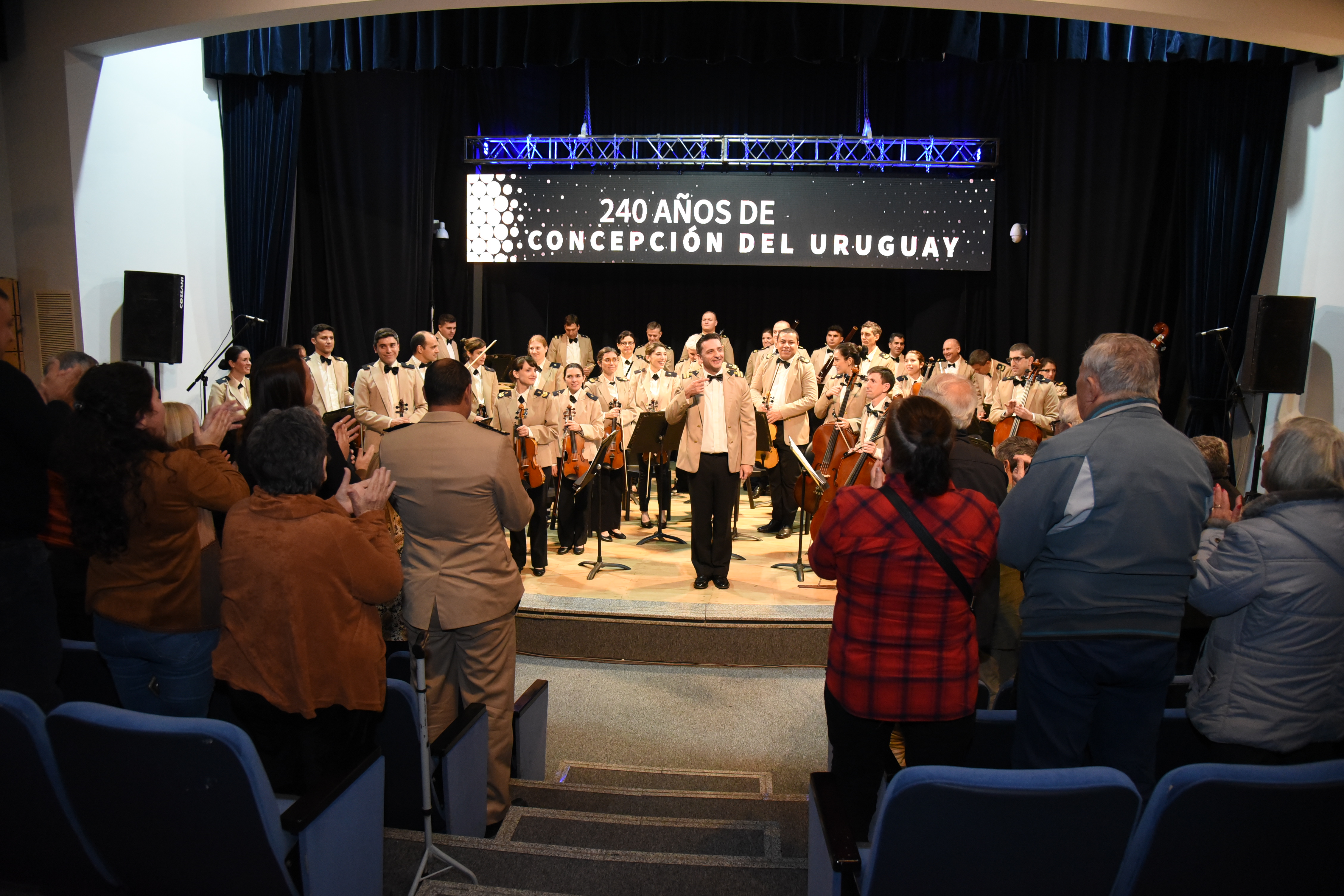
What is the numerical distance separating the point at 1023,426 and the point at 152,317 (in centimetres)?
798

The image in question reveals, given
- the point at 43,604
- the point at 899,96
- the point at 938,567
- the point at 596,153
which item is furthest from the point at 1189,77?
the point at 43,604

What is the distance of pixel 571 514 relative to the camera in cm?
680

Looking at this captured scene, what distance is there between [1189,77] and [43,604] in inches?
410

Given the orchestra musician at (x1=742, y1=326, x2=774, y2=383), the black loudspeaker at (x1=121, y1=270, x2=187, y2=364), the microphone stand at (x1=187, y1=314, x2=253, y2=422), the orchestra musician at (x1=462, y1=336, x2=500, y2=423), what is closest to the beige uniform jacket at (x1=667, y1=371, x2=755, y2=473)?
the orchestra musician at (x1=462, y1=336, x2=500, y2=423)

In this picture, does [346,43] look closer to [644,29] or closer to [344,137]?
[344,137]

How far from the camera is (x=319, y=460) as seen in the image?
2.21m

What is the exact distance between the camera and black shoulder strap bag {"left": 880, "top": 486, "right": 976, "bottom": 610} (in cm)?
212

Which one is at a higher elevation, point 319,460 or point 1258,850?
point 319,460

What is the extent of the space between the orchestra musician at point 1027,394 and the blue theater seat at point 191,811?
23.7 ft

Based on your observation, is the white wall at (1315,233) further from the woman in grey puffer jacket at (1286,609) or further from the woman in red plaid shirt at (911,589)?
the woman in red plaid shirt at (911,589)

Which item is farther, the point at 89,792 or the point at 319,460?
the point at 319,460

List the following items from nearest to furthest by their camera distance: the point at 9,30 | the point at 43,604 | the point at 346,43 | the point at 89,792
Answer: the point at 89,792, the point at 43,604, the point at 9,30, the point at 346,43

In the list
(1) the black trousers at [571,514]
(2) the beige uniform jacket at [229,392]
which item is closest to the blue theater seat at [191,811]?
(1) the black trousers at [571,514]

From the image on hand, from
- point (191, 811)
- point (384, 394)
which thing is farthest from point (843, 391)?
point (191, 811)
